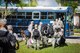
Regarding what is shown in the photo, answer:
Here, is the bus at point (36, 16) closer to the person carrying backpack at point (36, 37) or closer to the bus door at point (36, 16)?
the bus door at point (36, 16)

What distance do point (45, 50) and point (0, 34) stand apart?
297 inches

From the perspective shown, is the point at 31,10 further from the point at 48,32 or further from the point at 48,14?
the point at 48,32

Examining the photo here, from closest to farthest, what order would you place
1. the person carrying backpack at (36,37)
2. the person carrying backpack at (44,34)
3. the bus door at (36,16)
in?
the person carrying backpack at (36,37) → the person carrying backpack at (44,34) → the bus door at (36,16)

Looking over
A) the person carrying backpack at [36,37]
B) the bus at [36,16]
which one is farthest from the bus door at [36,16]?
the person carrying backpack at [36,37]

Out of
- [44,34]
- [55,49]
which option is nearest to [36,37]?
[55,49]

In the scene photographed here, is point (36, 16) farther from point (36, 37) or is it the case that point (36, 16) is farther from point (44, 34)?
point (36, 37)

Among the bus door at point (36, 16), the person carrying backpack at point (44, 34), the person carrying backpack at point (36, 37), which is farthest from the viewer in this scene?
the bus door at point (36, 16)

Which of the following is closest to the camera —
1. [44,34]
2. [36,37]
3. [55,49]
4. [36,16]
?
[36,37]

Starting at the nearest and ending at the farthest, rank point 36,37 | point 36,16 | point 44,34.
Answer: point 36,37 < point 44,34 < point 36,16

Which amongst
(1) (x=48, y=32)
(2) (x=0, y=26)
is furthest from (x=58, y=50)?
(2) (x=0, y=26)

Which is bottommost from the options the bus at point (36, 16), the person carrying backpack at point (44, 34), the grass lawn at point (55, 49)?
the grass lawn at point (55, 49)

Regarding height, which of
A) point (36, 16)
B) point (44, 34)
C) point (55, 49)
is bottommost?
point (55, 49)

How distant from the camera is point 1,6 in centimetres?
1708

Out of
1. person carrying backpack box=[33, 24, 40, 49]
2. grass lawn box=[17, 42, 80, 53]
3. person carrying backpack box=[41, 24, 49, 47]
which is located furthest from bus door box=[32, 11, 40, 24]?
person carrying backpack box=[33, 24, 40, 49]
